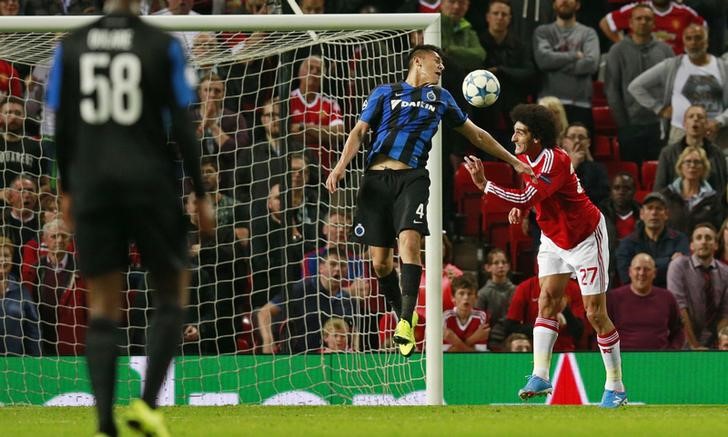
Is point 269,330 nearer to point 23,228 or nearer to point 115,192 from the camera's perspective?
point 23,228

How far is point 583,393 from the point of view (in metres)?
11.6

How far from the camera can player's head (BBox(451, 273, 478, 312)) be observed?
12.2 meters

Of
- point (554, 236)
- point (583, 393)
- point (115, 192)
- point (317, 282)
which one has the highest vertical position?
point (115, 192)

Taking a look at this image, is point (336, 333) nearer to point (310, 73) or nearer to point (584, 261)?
point (310, 73)

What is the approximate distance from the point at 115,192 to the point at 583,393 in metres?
7.08

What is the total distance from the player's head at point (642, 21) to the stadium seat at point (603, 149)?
1184 mm

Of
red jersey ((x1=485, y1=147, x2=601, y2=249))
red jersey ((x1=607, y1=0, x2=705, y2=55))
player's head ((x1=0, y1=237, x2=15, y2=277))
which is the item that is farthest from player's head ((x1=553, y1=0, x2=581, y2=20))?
player's head ((x1=0, y1=237, x2=15, y2=277))

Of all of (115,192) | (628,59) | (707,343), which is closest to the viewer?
(115,192)

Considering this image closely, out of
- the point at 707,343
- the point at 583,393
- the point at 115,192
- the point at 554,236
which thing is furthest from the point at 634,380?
the point at 115,192

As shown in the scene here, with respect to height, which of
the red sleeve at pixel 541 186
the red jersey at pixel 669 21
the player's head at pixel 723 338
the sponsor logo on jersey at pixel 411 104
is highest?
the red jersey at pixel 669 21

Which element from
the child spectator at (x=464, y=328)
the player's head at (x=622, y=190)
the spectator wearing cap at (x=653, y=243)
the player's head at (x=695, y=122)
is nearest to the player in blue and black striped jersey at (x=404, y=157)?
the child spectator at (x=464, y=328)

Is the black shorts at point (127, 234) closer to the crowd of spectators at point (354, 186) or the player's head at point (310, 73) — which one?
the crowd of spectators at point (354, 186)

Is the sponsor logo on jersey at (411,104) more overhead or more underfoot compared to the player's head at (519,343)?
more overhead

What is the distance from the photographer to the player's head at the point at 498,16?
13961 mm
